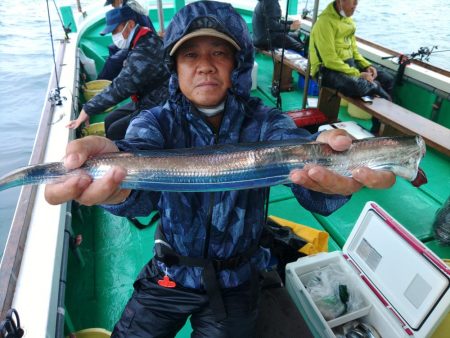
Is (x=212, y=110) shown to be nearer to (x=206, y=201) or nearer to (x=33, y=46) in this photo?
(x=206, y=201)

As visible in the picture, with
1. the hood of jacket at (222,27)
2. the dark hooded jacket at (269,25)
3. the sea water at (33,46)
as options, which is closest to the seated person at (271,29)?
the dark hooded jacket at (269,25)

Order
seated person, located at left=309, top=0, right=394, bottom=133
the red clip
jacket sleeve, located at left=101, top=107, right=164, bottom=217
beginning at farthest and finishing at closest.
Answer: seated person, located at left=309, top=0, right=394, bottom=133, the red clip, jacket sleeve, located at left=101, top=107, right=164, bottom=217

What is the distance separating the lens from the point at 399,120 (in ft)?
13.4

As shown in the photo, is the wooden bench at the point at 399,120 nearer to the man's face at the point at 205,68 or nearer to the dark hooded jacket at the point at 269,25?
the dark hooded jacket at the point at 269,25

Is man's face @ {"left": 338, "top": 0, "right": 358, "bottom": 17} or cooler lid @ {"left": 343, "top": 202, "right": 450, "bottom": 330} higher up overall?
man's face @ {"left": 338, "top": 0, "right": 358, "bottom": 17}

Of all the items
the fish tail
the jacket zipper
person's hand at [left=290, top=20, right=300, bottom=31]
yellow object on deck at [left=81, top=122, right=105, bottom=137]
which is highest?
the fish tail

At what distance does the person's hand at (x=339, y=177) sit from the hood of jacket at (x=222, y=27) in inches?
26.8

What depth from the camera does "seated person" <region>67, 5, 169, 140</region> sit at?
3.69 meters

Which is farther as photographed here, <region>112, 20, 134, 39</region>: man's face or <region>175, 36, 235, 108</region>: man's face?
<region>112, 20, 134, 39</region>: man's face

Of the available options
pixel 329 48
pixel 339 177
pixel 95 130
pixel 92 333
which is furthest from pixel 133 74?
pixel 329 48

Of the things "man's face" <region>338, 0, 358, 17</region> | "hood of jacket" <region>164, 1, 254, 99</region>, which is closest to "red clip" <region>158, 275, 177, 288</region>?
"hood of jacket" <region>164, 1, 254, 99</region>

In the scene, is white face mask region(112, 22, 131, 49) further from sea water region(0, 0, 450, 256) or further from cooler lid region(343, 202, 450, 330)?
cooler lid region(343, 202, 450, 330)

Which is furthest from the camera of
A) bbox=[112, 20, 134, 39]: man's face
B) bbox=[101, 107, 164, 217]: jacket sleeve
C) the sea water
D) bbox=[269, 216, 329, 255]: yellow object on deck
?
the sea water

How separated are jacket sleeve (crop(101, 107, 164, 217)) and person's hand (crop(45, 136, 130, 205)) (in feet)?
0.81
